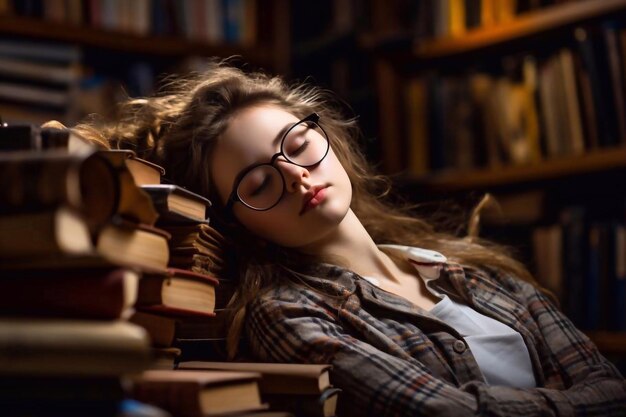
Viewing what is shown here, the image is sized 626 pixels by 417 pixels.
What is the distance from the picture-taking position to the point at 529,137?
2154 mm

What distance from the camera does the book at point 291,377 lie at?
3.15 feet

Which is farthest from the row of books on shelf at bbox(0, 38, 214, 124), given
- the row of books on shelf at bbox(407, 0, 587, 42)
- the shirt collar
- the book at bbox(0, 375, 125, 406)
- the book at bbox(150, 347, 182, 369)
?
the book at bbox(0, 375, 125, 406)

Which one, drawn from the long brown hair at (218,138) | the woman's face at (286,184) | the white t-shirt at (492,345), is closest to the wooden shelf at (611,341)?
the long brown hair at (218,138)

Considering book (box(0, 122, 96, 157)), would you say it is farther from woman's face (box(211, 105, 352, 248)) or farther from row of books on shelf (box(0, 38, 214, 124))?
row of books on shelf (box(0, 38, 214, 124))

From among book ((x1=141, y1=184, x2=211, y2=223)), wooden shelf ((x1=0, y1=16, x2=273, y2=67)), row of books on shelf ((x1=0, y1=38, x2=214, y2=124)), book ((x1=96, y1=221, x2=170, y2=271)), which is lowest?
book ((x1=96, y1=221, x2=170, y2=271))

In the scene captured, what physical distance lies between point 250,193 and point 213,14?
135 centimetres

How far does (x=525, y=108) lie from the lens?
2.16 meters

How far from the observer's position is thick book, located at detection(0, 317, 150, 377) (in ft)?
2.25

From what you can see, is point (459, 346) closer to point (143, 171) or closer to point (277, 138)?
point (277, 138)

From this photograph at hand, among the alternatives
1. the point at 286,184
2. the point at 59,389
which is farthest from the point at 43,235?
the point at 286,184

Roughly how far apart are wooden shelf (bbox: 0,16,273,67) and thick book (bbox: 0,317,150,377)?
1.66 metres

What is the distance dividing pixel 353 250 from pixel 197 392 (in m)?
0.56

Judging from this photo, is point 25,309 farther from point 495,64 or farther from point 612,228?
point 495,64

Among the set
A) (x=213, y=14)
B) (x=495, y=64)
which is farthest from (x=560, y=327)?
(x=213, y=14)
